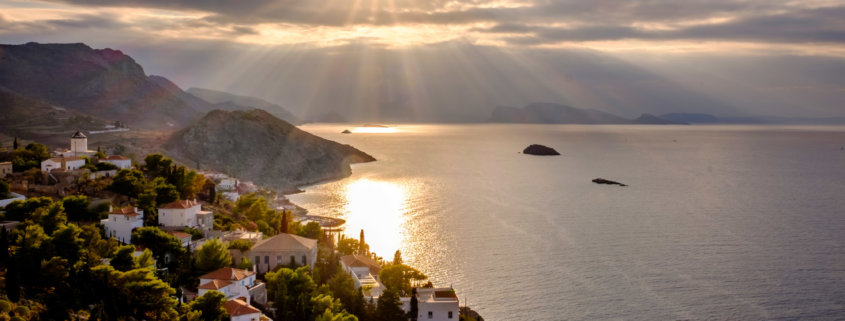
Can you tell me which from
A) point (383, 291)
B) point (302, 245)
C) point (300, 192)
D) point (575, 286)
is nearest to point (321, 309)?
point (383, 291)

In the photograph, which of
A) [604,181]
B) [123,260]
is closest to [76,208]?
[123,260]

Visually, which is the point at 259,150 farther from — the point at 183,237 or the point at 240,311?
the point at 240,311

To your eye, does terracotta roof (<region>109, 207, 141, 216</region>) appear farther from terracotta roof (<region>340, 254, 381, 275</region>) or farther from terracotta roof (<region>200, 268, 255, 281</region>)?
terracotta roof (<region>340, 254, 381, 275</region>)

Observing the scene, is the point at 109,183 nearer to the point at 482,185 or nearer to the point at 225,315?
the point at 225,315

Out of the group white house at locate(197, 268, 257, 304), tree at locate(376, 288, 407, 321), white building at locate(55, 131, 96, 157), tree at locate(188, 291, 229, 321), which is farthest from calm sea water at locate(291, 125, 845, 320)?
white building at locate(55, 131, 96, 157)

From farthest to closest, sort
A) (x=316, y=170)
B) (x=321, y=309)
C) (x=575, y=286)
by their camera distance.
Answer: (x=316, y=170) → (x=575, y=286) → (x=321, y=309)

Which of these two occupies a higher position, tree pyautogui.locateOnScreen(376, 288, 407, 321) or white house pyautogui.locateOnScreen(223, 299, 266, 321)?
white house pyautogui.locateOnScreen(223, 299, 266, 321)
